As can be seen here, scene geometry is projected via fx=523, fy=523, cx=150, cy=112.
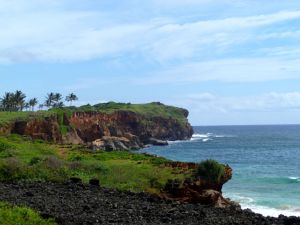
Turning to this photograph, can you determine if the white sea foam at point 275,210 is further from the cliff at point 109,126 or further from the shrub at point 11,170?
the cliff at point 109,126

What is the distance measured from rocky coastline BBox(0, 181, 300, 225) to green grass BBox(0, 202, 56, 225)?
0.62 meters

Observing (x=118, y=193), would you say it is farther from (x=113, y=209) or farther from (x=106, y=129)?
(x=106, y=129)

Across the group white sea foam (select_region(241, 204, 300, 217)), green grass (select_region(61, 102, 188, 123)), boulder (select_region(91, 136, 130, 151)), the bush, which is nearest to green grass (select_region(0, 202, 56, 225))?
the bush

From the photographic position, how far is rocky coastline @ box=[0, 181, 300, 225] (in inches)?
761

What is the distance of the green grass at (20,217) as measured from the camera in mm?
16438

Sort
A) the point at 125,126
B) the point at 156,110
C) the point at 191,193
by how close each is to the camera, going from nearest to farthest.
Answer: the point at 191,193 < the point at 125,126 < the point at 156,110

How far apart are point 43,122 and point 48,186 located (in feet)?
206

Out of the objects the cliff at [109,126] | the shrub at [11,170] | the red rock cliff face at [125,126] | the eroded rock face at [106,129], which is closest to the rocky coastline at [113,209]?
the shrub at [11,170]

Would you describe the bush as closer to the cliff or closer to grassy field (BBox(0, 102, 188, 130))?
the cliff

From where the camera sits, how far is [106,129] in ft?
402

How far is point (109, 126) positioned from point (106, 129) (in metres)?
4.18

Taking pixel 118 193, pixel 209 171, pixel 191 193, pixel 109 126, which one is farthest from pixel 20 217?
pixel 109 126

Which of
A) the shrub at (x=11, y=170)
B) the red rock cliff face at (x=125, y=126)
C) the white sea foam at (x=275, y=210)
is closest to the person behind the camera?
the shrub at (x=11, y=170)

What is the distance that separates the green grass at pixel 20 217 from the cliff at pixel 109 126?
5625 cm
